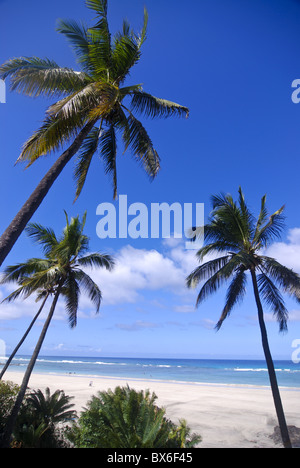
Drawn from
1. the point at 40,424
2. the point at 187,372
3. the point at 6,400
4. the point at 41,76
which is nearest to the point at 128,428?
the point at 40,424

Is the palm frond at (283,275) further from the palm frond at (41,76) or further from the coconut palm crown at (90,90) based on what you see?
the palm frond at (41,76)

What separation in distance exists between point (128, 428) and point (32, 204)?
493cm

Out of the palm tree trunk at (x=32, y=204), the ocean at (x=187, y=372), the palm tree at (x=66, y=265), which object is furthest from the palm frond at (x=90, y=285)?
the ocean at (x=187, y=372)

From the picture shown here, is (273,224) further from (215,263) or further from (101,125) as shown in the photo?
(101,125)

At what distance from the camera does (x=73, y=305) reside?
12.5m

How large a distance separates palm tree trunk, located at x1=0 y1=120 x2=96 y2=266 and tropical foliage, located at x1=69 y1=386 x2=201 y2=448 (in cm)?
387

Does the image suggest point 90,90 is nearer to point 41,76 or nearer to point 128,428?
point 41,76

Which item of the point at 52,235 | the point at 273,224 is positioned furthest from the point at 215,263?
the point at 52,235

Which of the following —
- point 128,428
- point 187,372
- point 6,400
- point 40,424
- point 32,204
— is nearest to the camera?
point 128,428

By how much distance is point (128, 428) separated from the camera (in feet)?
17.6

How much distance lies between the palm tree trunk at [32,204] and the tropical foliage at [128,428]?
3868mm

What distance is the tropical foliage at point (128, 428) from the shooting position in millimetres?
4969

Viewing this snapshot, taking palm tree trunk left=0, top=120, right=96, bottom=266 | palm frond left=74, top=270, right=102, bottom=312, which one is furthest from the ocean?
palm tree trunk left=0, top=120, right=96, bottom=266

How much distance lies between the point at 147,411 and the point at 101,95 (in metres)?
7.48
